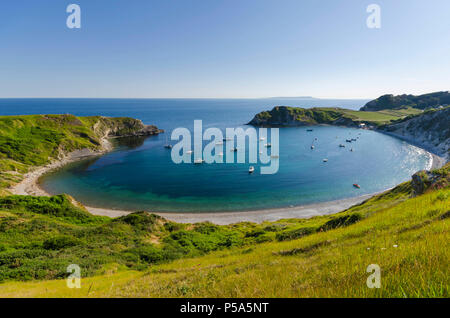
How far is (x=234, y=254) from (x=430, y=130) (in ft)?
499

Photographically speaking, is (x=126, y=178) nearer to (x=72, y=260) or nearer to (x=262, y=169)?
(x=262, y=169)

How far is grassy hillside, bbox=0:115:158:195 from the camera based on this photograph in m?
66.3

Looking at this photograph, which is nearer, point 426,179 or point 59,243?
point 59,243

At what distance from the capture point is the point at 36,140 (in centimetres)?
8350

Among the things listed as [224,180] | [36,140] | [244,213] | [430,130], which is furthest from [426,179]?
[430,130]

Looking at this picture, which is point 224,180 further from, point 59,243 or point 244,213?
point 59,243

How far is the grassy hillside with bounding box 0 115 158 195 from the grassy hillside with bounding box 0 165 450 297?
45.5 meters

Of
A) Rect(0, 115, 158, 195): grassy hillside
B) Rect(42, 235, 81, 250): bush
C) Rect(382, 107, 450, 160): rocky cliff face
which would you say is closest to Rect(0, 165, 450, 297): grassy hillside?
Rect(42, 235, 81, 250): bush

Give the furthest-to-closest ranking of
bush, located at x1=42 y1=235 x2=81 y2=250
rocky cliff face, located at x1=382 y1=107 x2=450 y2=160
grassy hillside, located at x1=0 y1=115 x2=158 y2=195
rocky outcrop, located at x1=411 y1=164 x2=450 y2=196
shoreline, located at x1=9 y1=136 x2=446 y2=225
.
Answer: rocky cliff face, located at x1=382 y1=107 x2=450 y2=160
grassy hillside, located at x1=0 y1=115 x2=158 y2=195
shoreline, located at x1=9 y1=136 x2=446 y2=225
rocky outcrop, located at x1=411 y1=164 x2=450 y2=196
bush, located at x1=42 y1=235 x2=81 y2=250

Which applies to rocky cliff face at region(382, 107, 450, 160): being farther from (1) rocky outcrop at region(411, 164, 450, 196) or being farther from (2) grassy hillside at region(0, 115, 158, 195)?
(2) grassy hillside at region(0, 115, 158, 195)

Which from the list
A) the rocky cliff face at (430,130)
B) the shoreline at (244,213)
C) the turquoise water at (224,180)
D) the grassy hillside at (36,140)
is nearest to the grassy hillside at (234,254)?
the shoreline at (244,213)

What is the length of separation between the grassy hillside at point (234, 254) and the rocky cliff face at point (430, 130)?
314ft

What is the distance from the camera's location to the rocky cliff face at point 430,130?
101 metres
